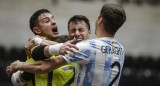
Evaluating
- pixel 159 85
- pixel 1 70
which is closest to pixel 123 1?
pixel 159 85

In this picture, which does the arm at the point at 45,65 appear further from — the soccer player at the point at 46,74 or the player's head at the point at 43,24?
the player's head at the point at 43,24

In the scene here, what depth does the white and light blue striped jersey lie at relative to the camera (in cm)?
400

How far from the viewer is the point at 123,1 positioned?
14609 mm

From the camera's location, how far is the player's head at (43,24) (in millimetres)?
4867

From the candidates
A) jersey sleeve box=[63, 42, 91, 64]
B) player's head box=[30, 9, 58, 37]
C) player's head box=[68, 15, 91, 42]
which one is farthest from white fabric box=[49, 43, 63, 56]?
player's head box=[68, 15, 91, 42]

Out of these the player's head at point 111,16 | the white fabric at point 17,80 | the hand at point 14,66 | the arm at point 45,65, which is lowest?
the white fabric at point 17,80

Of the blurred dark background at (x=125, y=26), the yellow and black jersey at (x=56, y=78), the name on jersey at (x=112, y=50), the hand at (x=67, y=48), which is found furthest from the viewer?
the blurred dark background at (x=125, y=26)

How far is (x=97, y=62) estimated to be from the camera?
4.09 metres

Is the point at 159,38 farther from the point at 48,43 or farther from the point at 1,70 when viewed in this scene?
the point at 48,43

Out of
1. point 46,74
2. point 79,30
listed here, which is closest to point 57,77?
point 46,74

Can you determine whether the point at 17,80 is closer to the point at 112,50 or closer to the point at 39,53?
the point at 39,53

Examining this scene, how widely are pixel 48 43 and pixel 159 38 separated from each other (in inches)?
434

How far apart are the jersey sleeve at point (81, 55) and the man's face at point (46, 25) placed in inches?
38.2

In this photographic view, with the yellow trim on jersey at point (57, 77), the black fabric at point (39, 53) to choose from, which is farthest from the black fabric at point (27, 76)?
the black fabric at point (39, 53)
